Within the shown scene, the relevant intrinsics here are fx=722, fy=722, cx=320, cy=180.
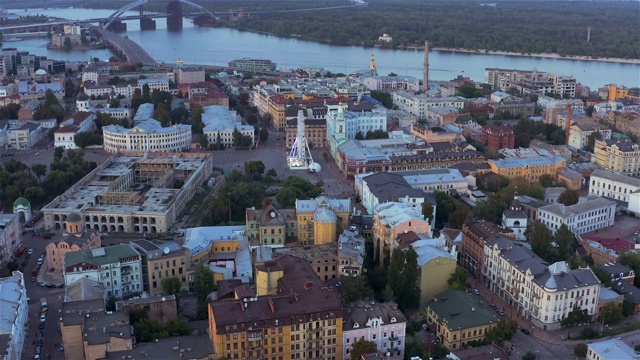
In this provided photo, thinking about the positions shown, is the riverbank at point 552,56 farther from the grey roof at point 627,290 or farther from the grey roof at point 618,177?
the grey roof at point 627,290

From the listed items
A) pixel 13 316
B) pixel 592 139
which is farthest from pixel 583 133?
pixel 13 316

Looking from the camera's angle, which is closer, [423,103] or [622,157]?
[622,157]

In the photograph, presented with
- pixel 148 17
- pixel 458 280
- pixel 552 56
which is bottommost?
pixel 458 280

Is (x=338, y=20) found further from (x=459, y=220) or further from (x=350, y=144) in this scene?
(x=459, y=220)

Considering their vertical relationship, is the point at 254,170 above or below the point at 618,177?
below

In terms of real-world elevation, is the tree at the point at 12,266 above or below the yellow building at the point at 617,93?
below

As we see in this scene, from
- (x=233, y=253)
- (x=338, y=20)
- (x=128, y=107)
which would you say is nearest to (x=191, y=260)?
(x=233, y=253)

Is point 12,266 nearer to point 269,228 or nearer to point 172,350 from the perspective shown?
point 269,228

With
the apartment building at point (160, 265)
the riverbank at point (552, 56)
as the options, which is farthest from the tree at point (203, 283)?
the riverbank at point (552, 56)
